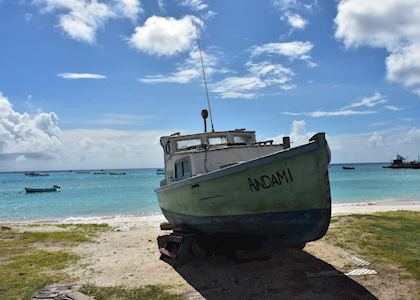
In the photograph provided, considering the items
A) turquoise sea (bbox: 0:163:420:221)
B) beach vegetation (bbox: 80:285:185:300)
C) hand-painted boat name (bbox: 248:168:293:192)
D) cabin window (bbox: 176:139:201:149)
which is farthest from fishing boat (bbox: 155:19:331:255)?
turquoise sea (bbox: 0:163:420:221)

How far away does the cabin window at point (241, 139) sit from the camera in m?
11.5

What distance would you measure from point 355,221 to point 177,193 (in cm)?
748

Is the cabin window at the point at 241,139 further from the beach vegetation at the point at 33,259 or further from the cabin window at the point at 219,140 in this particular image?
the beach vegetation at the point at 33,259

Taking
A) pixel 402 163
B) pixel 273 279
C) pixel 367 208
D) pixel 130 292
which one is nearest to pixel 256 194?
pixel 273 279

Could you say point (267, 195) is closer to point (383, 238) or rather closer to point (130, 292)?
point (130, 292)

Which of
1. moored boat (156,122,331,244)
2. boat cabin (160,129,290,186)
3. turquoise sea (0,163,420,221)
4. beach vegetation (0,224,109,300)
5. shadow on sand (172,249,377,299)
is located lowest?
turquoise sea (0,163,420,221)

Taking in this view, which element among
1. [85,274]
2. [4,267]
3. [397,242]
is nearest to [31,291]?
[85,274]

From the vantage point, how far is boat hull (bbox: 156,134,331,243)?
6.80 m

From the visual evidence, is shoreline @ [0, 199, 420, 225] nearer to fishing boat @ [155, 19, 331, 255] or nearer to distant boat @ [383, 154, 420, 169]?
fishing boat @ [155, 19, 331, 255]

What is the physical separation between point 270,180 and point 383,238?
5.43 m

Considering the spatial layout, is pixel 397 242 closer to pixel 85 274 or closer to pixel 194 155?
pixel 194 155

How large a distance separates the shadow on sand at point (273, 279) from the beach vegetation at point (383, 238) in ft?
4.43

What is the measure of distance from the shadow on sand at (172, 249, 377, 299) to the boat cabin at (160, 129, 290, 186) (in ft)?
7.50

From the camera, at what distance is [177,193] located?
980 centimetres
